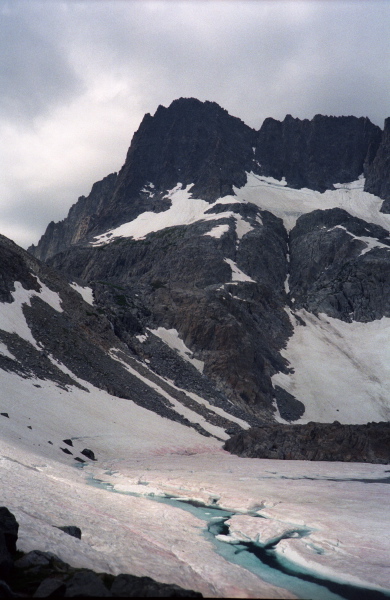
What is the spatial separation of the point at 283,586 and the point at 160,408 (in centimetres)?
5808

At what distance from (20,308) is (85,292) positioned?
30307 mm

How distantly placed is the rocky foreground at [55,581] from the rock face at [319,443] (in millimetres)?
52779

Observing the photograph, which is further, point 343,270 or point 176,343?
point 343,270

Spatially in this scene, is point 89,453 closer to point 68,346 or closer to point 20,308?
point 68,346

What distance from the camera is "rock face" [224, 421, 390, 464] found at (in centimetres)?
6066

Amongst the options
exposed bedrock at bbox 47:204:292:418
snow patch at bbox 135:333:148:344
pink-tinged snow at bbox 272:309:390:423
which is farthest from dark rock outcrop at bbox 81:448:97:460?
pink-tinged snow at bbox 272:309:390:423

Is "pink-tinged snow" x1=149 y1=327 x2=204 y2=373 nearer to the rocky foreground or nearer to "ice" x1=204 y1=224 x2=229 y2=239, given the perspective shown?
"ice" x1=204 y1=224 x2=229 y2=239

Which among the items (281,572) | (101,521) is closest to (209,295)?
(101,521)

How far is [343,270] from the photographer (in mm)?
169500

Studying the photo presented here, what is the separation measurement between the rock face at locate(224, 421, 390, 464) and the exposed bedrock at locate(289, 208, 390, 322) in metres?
92.8

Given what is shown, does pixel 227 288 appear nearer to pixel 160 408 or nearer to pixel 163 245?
pixel 163 245

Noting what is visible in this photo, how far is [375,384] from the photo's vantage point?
12056 cm

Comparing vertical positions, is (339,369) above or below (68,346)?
above

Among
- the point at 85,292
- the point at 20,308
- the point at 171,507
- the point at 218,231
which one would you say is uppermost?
the point at 218,231
